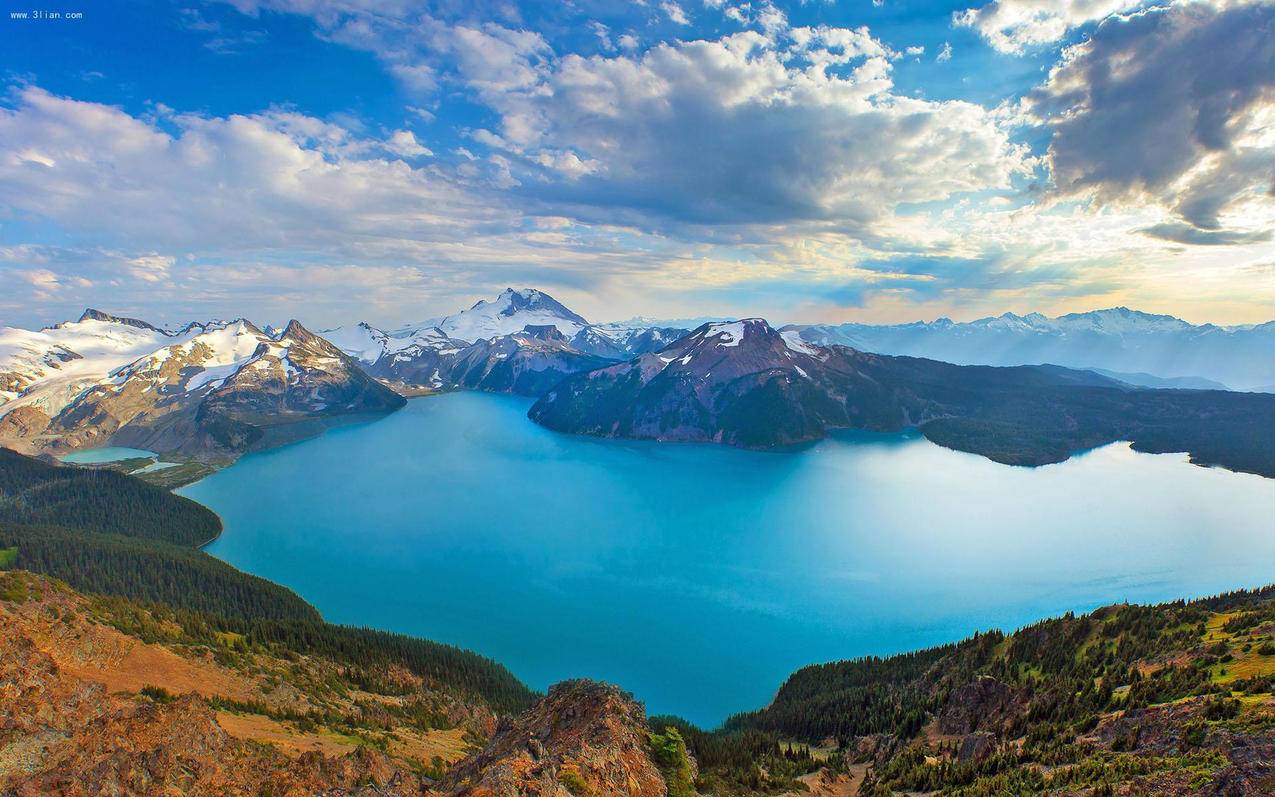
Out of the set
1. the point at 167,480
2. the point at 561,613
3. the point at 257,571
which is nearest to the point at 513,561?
the point at 561,613

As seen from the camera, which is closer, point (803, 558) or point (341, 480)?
point (803, 558)

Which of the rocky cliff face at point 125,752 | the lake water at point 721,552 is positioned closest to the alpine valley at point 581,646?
the rocky cliff face at point 125,752

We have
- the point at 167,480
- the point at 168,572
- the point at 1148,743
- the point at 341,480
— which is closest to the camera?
the point at 1148,743

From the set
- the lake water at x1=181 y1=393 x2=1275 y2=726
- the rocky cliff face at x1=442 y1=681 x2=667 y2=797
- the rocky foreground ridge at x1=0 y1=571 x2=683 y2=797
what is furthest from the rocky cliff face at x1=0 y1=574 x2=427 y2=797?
the lake water at x1=181 y1=393 x2=1275 y2=726

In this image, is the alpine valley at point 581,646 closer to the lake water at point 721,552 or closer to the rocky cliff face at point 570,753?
the rocky cliff face at point 570,753

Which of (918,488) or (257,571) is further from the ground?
(918,488)

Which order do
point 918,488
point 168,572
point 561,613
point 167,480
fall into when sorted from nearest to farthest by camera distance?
1. point 561,613
2. point 168,572
3. point 918,488
4. point 167,480

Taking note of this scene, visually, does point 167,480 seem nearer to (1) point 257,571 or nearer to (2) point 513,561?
(1) point 257,571

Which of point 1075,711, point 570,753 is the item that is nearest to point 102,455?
point 570,753

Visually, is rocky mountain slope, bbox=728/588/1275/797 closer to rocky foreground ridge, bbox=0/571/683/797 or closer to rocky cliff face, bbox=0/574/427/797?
rocky foreground ridge, bbox=0/571/683/797
